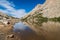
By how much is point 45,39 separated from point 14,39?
6.67 m

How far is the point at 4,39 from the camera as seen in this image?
99.7 ft

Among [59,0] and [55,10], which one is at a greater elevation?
[59,0]

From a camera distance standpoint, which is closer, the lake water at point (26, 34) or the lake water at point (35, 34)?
the lake water at point (26, 34)

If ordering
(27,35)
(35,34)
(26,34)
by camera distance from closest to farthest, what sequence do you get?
(27,35) → (26,34) → (35,34)

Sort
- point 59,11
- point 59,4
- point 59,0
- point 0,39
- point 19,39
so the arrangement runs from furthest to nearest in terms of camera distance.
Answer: point 59,0 → point 59,4 → point 59,11 → point 19,39 → point 0,39

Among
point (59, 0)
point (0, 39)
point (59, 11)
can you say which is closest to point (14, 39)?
point (0, 39)

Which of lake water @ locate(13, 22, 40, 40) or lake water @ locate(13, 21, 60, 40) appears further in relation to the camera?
lake water @ locate(13, 21, 60, 40)

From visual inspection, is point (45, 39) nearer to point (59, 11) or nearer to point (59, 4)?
point (59, 11)

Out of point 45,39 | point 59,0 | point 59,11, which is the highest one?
point 59,0

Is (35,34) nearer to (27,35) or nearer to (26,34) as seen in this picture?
(26,34)

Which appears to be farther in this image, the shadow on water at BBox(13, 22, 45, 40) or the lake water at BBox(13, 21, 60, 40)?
the lake water at BBox(13, 21, 60, 40)

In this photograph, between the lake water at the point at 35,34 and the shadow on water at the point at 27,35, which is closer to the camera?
the shadow on water at the point at 27,35

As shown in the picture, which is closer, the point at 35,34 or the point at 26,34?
the point at 26,34

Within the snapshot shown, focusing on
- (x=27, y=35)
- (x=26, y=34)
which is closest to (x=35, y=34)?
(x=26, y=34)
